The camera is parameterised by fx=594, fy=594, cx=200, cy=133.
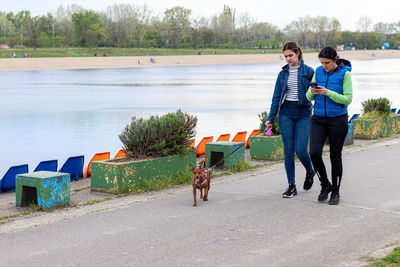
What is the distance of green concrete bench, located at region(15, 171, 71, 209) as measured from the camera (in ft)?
21.0

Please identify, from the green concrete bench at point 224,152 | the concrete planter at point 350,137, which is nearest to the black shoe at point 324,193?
the green concrete bench at point 224,152

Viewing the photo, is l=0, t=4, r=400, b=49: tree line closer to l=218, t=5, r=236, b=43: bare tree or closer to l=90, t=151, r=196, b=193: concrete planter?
l=218, t=5, r=236, b=43: bare tree

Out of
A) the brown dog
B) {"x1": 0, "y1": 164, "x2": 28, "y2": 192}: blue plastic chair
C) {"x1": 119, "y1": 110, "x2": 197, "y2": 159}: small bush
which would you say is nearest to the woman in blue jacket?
A: the brown dog

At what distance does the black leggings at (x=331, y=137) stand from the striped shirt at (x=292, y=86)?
36cm

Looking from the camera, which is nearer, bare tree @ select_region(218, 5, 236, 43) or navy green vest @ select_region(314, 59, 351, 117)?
navy green vest @ select_region(314, 59, 351, 117)

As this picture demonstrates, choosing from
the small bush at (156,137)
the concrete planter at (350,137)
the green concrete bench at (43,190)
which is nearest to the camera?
the green concrete bench at (43,190)

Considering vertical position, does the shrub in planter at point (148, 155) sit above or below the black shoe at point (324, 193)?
above

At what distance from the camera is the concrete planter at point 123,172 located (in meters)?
7.22

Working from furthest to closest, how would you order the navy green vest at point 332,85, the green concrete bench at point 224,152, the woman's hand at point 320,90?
the green concrete bench at point 224,152
the navy green vest at point 332,85
the woman's hand at point 320,90

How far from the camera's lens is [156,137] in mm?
7773

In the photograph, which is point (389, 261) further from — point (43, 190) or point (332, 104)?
point (43, 190)

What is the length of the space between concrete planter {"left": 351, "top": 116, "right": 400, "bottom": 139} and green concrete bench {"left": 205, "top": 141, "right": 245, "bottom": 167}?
453 cm

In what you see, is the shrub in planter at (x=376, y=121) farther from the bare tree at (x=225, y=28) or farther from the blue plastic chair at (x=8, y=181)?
the bare tree at (x=225, y=28)

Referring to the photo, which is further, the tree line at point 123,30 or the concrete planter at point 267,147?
the tree line at point 123,30
